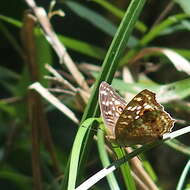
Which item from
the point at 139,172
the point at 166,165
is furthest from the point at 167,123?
the point at 166,165

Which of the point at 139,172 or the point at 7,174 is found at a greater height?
the point at 7,174

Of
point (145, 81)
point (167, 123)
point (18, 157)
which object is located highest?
point (18, 157)

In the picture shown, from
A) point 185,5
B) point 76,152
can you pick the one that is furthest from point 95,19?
point 76,152

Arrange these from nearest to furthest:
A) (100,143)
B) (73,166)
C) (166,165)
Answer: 1. (73,166)
2. (100,143)
3. (166,165)

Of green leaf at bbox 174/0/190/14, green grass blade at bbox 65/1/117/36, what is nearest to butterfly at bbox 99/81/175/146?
green leaf at bbox 174/0/190/14

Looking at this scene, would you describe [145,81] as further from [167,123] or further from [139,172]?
[167,123]

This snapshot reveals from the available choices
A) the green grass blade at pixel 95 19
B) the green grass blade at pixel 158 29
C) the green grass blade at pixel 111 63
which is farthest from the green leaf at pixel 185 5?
the green grass blade at pixel 111 63

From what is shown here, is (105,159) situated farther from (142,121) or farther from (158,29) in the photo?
(158,29)

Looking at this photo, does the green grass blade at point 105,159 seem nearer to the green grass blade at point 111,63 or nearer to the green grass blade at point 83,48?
the green grass blade at point 111,63
